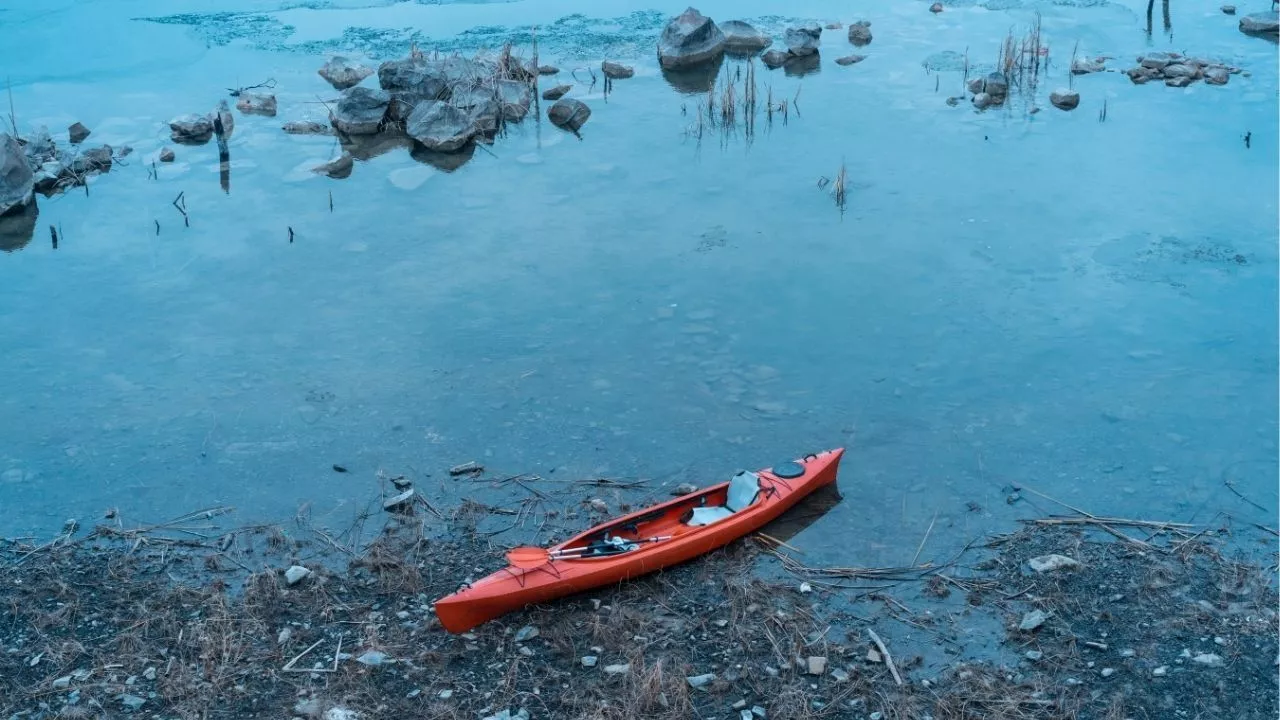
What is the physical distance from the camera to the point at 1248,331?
10445 mm

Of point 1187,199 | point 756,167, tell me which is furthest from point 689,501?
point 1187,199

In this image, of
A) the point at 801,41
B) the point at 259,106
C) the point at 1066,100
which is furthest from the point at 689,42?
the point at 259,106

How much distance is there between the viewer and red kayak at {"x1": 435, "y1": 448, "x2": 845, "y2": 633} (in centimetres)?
707

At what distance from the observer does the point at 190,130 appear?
50.2 ft

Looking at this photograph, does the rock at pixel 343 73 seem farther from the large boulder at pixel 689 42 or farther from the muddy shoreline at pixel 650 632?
the muddy shoreline at pixel 650 632

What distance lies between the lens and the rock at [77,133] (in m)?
15.2

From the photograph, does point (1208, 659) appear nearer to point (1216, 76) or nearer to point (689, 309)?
point (689, 309)

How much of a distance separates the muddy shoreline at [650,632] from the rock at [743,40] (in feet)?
38.0

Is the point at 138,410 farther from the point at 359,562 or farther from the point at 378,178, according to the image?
the point at 378,178

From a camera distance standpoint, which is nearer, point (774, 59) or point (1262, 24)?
point (774, 59)

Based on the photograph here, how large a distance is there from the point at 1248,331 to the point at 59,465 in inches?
403

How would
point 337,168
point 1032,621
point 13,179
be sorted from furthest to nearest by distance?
point 337,168, point 13,179, point 1032,621

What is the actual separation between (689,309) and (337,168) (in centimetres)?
569

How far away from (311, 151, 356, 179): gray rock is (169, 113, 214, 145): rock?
2108mm
